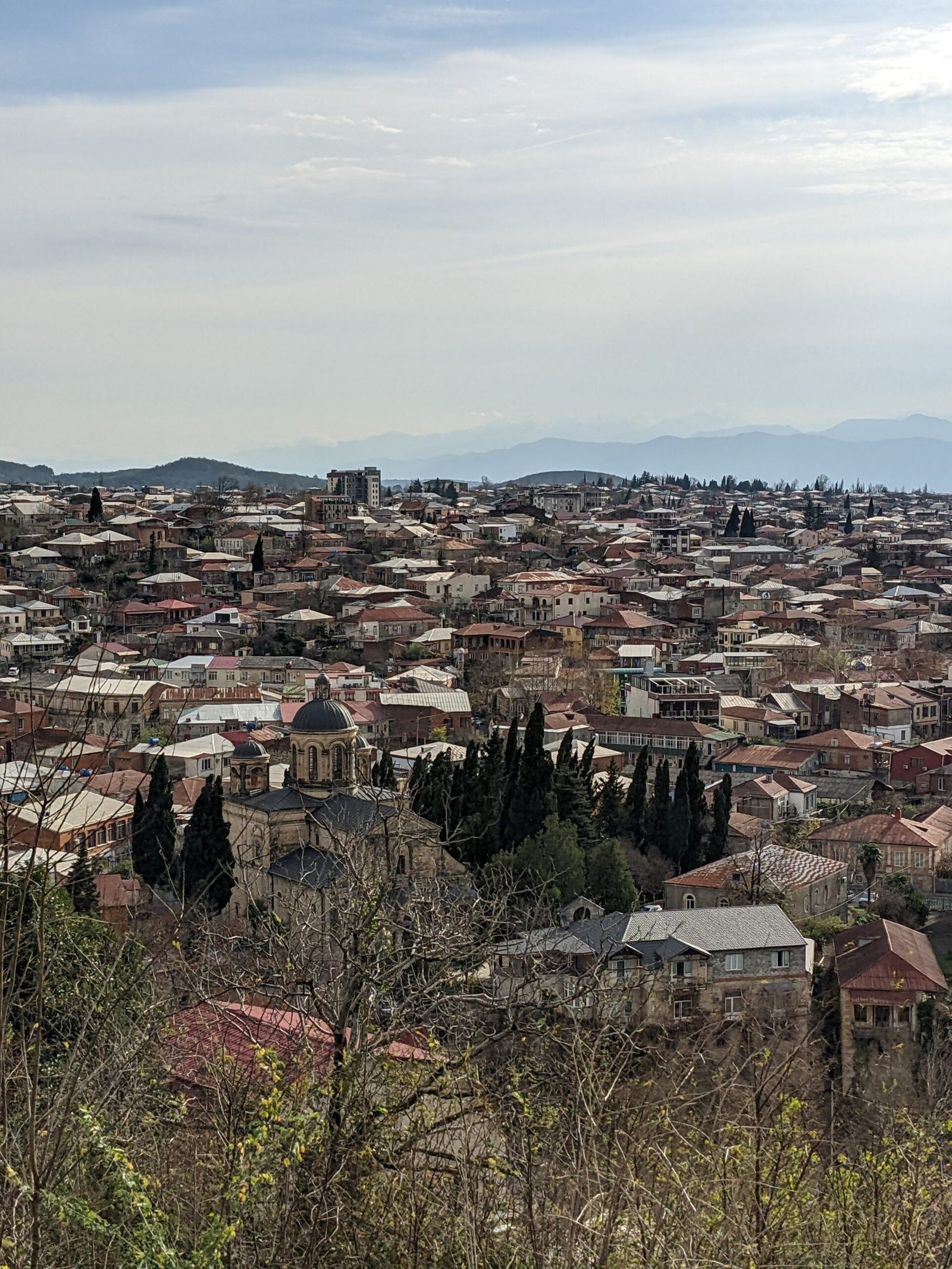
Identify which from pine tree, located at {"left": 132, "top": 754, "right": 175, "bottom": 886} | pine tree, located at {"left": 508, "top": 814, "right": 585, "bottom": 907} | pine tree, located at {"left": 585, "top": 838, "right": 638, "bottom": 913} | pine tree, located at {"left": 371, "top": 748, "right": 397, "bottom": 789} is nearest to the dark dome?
pine tree, located at {"left": 371, "top": 748, "right": 397, "bottom": 789}

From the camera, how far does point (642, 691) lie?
39.2 metres

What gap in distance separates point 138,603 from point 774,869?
32.7 metres

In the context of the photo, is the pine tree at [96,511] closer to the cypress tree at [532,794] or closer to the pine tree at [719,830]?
the pine tree at [719,830]

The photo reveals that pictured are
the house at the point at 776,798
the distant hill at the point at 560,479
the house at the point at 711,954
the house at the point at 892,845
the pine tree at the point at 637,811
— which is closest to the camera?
the house at the point at 711,954

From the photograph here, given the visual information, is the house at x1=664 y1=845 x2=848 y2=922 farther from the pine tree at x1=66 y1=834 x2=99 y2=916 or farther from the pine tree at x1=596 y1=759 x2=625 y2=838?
the pine tree at x1=66 y1=834 x2=99 y2=916

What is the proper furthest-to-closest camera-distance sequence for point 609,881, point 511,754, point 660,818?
point 660,818
point 511,754
point 609,881

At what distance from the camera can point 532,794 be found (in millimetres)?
22938

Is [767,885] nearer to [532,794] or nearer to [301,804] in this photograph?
[532,794]

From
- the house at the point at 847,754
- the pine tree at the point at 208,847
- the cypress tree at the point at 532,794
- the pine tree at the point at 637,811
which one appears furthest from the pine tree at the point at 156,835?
the house at the point at 847,754

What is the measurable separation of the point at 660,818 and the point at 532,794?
2732 mm

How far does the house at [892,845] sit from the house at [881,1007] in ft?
22.5

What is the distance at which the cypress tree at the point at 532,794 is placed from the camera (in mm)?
22797

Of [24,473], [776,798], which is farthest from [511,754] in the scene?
[24,473]

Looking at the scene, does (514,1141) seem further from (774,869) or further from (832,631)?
(832,631)
